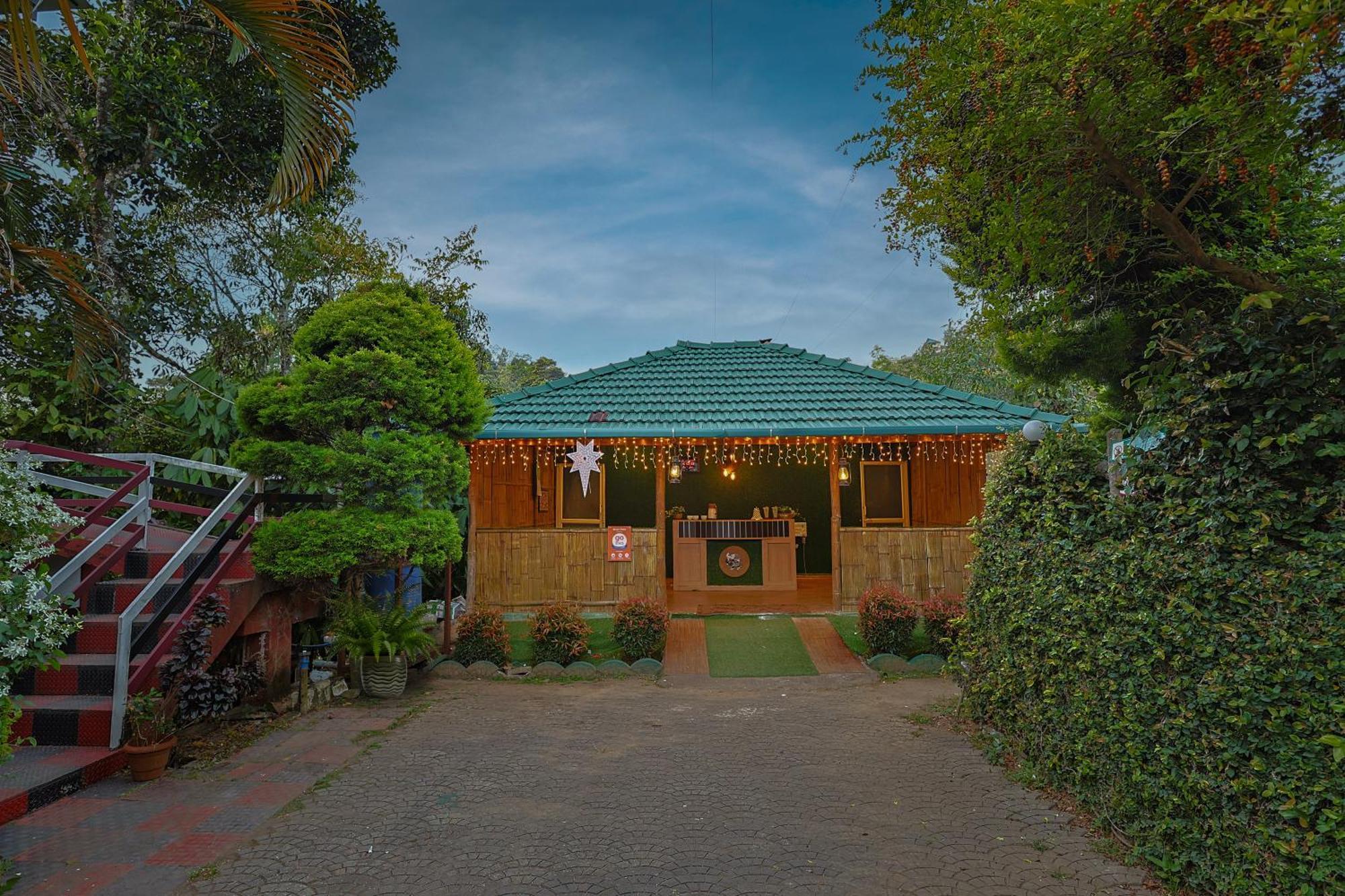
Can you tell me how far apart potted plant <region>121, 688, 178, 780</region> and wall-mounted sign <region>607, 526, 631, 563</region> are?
578 cm

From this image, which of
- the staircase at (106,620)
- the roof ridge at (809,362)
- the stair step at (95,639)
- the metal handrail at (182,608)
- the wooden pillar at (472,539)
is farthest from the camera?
the roof ridge at (809,362)

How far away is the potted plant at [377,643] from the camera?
6836 mm

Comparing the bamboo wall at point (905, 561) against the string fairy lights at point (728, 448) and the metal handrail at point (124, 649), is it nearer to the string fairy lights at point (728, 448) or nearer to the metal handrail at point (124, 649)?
the string fairy lights at point (728, 448)

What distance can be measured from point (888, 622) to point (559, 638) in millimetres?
3868

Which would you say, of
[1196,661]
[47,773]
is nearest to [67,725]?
[47,773]

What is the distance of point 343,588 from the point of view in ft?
25.6

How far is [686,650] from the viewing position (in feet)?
28.5

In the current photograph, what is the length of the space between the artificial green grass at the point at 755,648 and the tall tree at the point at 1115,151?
445 cm

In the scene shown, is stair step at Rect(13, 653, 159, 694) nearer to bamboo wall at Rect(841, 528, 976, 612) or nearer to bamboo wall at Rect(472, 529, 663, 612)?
bamboo wall at Rect(472, 529, 663, 612)

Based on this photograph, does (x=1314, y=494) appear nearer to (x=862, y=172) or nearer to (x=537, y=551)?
(x=862, y=172)

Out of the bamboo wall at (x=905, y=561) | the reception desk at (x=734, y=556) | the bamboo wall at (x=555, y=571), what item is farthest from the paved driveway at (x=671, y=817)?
the reception desk at (x=734, y=556)

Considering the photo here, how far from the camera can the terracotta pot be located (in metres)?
4.55

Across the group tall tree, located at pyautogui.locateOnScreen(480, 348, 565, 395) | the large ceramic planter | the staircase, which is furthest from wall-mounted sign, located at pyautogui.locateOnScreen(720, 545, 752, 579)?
tall tree, located at pyautogui.locateOnScreen(480, 348, 565, 395)

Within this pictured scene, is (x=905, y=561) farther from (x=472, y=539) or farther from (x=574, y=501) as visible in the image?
(x=574, y=501)
